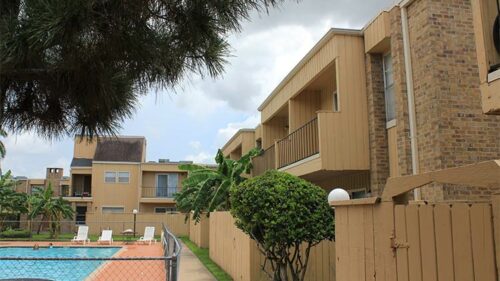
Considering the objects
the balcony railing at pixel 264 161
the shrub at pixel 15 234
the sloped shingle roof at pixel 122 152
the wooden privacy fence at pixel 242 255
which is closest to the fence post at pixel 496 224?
the wooden privacy fence at pixel 242 255

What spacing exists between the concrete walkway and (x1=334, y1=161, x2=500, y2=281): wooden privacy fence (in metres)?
10.4

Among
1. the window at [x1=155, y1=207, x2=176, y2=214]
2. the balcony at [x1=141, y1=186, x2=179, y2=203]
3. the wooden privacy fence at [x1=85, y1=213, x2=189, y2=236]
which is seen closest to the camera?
the wooden privacy fence at [x1=85, y1=213, x2=189, y2=236]

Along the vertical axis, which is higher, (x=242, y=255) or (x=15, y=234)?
(x=242, y=255)

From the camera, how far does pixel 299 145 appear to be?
16.2 meters

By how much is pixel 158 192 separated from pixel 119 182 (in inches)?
155

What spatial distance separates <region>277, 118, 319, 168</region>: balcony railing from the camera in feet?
48.6

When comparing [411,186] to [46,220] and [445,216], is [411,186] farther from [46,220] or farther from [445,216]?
[46,220]

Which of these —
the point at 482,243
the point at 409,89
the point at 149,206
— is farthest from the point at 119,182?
the point at 482,243

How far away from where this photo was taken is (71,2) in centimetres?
326

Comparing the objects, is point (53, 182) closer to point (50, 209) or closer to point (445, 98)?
point (50, 209)

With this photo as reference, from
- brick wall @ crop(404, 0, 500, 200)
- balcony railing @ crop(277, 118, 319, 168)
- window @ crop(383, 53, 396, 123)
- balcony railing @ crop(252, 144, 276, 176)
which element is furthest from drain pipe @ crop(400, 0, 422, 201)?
balcony railing @ crop(252, 144, 276, 176)

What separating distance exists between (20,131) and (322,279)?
6.75 m

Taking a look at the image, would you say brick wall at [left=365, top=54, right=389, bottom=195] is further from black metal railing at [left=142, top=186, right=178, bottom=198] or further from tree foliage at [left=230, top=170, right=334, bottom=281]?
black metal railing at [left=142, top=186, right=178, bottom=198]

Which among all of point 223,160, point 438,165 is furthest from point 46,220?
point 438,165
